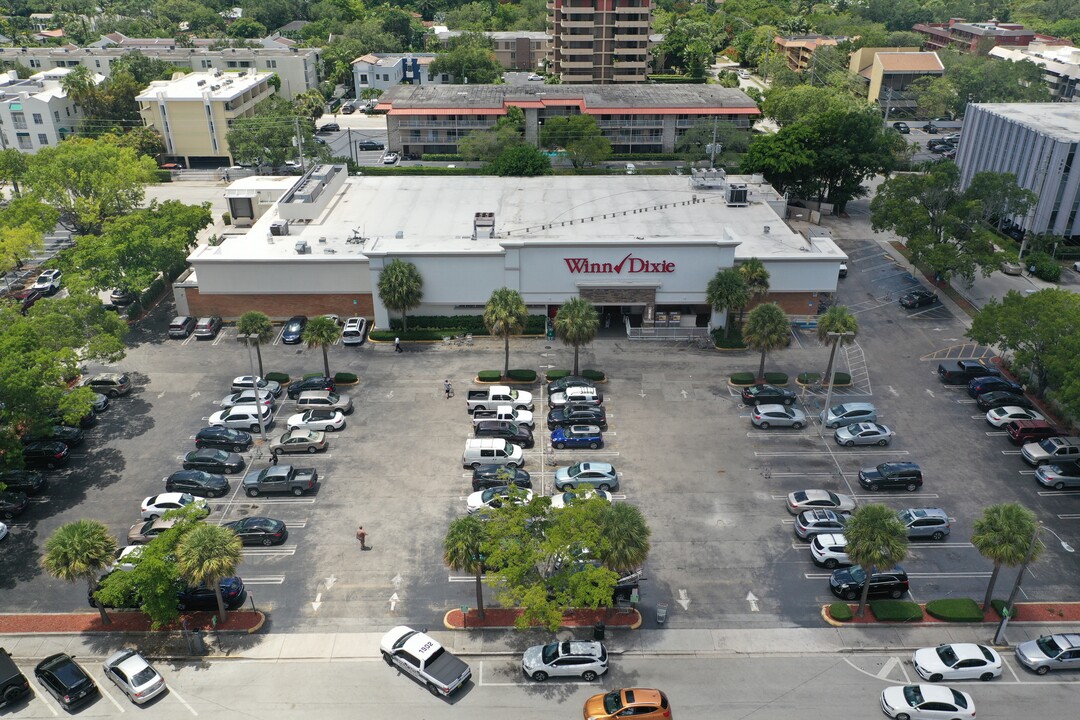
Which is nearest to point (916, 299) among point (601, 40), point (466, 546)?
point (466, 546)

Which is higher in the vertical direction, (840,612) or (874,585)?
(874,585)

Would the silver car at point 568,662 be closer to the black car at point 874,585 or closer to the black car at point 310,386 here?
the black car at point 874,585

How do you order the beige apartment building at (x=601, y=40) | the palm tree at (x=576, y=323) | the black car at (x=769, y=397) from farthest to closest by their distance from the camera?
the beige apartment building at (x=601, y=40) → the palm tree at (x=576, y=323) → the black car at (x=769, y=397)

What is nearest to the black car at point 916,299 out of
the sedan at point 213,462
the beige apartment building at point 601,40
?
the sedan at point 213,462

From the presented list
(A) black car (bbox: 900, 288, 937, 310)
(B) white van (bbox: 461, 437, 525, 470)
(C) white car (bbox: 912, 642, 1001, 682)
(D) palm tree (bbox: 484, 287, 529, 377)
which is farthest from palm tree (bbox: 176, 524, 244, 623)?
(A) black car (bbox: 900, 288, 937, 310)

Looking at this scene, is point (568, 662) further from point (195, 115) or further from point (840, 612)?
point (195, 115)

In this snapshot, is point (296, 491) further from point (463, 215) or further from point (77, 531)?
point (463, 215)
